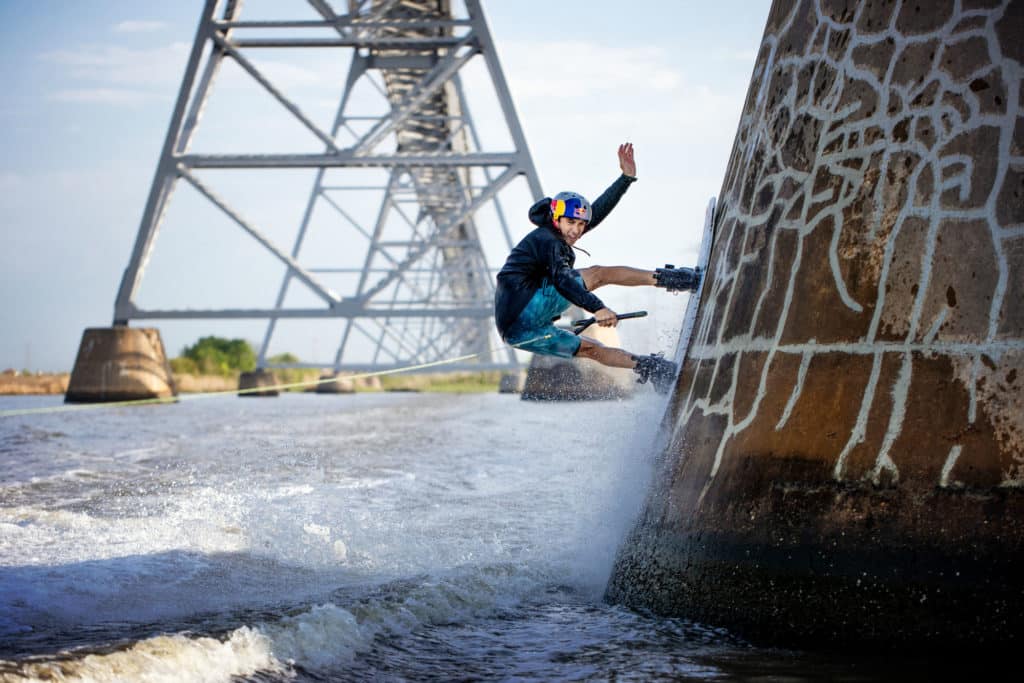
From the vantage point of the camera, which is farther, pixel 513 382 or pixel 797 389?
pixel 513 382

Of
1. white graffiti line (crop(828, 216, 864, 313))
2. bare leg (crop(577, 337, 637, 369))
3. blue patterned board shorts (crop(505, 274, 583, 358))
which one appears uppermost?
white graffiti line (crop(828, 216, 864, 313))

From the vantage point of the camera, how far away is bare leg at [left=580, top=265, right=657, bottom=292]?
Answer: 23.6 ft

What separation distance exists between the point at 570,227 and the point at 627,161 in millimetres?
804

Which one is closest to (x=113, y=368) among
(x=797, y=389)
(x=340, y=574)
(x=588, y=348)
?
(x=588, y=348)

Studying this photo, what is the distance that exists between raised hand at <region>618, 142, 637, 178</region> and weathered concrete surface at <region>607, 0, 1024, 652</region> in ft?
6.33

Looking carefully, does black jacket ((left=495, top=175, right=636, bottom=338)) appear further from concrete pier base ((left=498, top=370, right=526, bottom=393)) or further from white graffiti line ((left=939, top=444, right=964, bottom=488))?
concrete pier base ((left=498, top=370, right=526, bottom=393))

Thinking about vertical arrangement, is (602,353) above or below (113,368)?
above

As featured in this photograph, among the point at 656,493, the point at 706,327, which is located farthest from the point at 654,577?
the point at 706,327

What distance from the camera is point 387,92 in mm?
31609

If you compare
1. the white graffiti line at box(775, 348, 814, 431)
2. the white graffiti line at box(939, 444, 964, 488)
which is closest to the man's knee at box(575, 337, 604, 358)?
the white graffiti line at box(775, 348, 814, 431)

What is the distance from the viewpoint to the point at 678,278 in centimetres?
689

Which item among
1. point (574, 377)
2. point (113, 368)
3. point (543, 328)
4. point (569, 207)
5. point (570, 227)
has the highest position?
point (569, 207)

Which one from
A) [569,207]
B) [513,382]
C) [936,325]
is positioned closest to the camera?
[936,325]

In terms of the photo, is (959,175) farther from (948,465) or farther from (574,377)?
(574,377)
